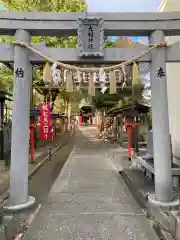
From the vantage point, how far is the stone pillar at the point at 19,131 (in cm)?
568

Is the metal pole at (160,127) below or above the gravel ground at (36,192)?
above

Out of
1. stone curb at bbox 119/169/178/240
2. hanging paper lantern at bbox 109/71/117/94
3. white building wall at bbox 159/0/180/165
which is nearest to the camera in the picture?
stone curb at bbox 119/169/178/240

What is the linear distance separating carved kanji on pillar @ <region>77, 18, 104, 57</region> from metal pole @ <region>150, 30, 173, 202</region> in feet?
4.47

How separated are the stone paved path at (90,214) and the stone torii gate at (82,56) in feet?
2.45

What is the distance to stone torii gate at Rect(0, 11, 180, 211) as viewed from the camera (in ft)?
18.7

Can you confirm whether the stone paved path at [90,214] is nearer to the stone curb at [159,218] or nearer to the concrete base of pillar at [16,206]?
the stone curb at [159,218]

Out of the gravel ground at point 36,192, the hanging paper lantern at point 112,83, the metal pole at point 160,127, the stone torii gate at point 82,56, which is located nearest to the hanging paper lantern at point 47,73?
the stone torii gate at point 82,56

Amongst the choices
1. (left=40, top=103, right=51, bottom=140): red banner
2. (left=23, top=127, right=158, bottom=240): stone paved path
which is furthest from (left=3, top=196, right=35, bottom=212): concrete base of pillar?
(left=40, top=103, right=51, bottom=140): red banner

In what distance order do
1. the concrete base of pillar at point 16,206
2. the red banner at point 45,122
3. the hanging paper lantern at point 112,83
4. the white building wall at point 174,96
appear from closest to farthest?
1. the concrete base of pillar at point 16,206
2. the hanging paper lantern at point 112,83
3. the white building wall at point 174,96
4. the red banner at point 45,122

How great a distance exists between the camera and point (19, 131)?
5.72 m

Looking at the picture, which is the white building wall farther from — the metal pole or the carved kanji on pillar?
the carved kanji on pillar

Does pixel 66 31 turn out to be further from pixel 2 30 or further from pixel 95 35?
pixel 2 30

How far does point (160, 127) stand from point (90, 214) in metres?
2.69

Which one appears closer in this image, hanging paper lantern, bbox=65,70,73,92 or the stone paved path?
the stone paved path
